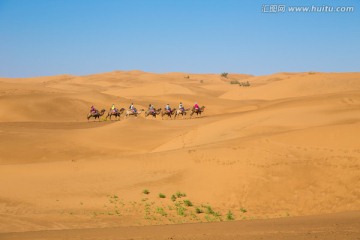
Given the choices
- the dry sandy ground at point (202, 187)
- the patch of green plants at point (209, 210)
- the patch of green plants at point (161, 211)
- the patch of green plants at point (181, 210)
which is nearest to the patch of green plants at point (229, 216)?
the dry sandy ground at point (202, 187)

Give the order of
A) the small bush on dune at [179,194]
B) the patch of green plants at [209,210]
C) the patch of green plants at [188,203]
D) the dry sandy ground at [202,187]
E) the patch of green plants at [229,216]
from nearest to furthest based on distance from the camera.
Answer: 1. the dry sandy ground at [202,187]
2. the patch of green plants at [229,216]
3. the patch of green plants at [209,210]
4. the patch of green plants at [188,203]
5. the small bush on dune at [179,194]

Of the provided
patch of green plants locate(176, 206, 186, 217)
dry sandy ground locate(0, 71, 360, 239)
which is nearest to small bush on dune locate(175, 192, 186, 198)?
dry sandy ground locate(0, 71, 360, 239)

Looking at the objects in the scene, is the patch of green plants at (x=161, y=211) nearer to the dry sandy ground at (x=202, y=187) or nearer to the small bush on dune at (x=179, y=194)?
→ the dry sandy ground at (x=202, y=187)

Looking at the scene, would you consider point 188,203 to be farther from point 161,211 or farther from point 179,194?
point 161,211

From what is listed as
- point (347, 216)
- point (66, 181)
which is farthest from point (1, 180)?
point (347, 216)

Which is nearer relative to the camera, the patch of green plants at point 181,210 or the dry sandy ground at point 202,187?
the dry sandy ground at point 202,187

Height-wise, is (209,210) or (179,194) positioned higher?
(179,194)

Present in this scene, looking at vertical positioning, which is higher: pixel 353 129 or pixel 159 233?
pixel 353 129

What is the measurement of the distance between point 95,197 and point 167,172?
8.71 ft

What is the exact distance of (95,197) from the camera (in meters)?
14.9

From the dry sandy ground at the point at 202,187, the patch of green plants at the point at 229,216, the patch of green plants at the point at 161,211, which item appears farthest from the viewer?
the patch of green plants at the point at 161,211

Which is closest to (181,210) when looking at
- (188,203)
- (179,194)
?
(188,203)

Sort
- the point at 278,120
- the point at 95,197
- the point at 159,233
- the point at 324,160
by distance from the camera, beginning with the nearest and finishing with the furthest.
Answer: the point at 159,233 → the point at 95,197 → the point at 324,160 → the point at 278,120

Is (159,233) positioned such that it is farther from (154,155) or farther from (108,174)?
(154,155)
